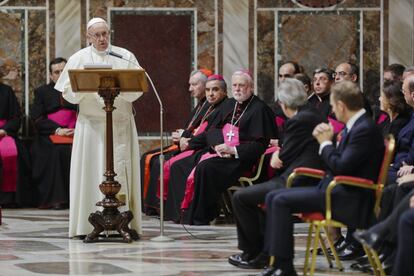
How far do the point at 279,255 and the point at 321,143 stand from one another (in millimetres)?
799

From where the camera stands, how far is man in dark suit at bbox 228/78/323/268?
312 inches

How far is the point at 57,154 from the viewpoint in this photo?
531 inches

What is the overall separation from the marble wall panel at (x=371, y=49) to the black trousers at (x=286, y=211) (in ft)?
23.6

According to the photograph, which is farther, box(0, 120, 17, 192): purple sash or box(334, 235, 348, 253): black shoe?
box(0, 120, 17, 192): purple sash

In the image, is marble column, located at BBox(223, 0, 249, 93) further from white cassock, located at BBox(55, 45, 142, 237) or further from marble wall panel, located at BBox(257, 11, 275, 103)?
white cassock, located at BBox(55, 45, 142, 237)

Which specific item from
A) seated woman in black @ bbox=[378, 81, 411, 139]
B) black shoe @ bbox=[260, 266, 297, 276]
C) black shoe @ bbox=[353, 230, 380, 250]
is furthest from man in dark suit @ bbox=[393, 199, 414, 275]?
seated woman in black @ bbox=[378, 81, 411, 139]

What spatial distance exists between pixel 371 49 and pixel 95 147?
18.2ft

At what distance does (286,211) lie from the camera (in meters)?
7.32

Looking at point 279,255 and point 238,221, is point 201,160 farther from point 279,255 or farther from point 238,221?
point 279,255

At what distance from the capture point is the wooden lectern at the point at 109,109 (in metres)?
9.30

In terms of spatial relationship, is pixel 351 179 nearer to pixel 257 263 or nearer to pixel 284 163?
pixel 284 163

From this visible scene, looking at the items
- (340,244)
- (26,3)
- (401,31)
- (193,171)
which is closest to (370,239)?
(340,244)

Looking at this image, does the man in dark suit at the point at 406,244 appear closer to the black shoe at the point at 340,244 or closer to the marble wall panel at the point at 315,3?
the black shoe at the point at 340,244

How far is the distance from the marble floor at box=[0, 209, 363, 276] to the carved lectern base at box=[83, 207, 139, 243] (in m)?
0.10
